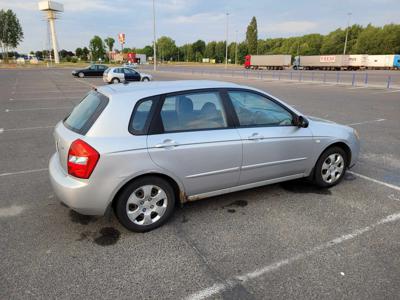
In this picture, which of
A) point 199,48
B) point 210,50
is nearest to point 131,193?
point 210,50

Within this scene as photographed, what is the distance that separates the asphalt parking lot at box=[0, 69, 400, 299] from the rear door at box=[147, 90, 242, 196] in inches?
21.0

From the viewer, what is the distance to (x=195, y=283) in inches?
105

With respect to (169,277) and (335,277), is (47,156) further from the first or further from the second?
(335,277)

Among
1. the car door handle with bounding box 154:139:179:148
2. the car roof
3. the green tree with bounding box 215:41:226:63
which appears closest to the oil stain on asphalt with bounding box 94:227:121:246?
the car door handle with bounding box 154:139:179:148

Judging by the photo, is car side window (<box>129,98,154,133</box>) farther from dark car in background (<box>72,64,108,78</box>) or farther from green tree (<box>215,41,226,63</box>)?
green tree (<box>215,41,226,63</box>)

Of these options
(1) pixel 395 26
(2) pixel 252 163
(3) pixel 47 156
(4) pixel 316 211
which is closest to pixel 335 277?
(4) pixel 316 211

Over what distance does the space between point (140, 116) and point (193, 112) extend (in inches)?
25.1

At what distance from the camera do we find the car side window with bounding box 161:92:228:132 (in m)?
3.46

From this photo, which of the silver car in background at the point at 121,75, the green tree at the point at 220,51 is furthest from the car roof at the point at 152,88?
the green tree at the point at 220,51

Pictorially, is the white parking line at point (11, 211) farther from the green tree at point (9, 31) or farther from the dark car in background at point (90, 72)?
the green tree at point (9, 31)

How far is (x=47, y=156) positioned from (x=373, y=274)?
5778mm

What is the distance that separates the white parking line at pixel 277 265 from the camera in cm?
256

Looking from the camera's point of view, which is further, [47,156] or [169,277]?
[47,156]

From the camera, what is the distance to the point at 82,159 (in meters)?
3.09
